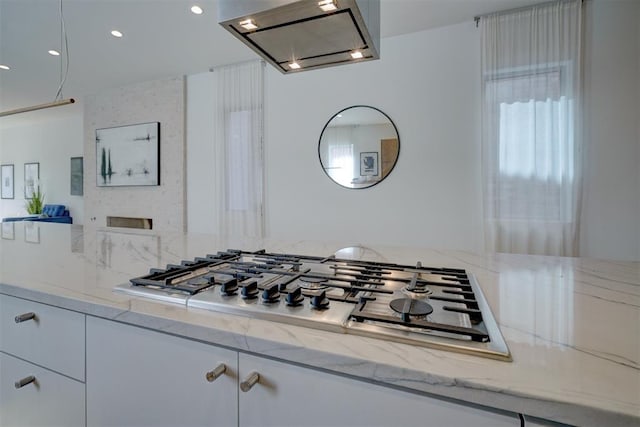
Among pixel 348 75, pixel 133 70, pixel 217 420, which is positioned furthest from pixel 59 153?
pixel 217 420

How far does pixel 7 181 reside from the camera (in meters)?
6.77

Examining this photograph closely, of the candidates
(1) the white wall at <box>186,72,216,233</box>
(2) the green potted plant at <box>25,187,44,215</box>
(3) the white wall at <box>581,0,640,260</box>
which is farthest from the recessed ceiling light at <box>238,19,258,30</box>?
(2) the green potted plant at <box>25,187,44,215</box>

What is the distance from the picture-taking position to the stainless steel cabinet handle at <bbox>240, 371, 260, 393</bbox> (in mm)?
556

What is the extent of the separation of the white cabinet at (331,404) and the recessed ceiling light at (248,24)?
970mm

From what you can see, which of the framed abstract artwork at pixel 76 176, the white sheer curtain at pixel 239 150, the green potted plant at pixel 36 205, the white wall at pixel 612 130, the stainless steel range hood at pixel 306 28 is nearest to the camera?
the stainless steel range hood at pixel 306 28

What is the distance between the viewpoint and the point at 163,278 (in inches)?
33.4

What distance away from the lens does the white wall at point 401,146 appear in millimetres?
2611

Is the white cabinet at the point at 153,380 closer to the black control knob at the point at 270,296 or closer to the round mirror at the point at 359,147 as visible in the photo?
the black control knob at the point at 270,296

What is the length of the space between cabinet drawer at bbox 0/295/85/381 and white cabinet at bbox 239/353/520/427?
20.3 inches

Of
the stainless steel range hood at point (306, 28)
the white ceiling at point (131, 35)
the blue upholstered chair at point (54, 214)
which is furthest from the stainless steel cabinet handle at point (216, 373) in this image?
the blue upholstered chair at point (54, 214)

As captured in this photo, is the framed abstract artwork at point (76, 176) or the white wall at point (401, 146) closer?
the white wall at point (401, 146)

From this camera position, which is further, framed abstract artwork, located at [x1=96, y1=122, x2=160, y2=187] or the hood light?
framed abstract artwork, located at [x1=96, y1=122, x2=160, y2=187]

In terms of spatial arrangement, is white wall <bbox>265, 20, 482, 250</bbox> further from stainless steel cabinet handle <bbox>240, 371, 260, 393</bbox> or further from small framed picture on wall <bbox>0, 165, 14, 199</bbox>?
small framed picture on wall <bbox>0, 165, 14, 199</bbox>

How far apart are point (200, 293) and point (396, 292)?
0.49 metres
